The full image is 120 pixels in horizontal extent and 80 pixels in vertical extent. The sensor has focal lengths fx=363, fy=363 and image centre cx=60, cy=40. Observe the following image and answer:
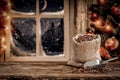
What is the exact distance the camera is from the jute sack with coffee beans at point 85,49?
324 cm

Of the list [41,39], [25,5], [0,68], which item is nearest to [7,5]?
[25,5]

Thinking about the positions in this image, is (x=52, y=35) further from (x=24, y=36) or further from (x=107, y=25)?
Answer: (x=107, y=25)

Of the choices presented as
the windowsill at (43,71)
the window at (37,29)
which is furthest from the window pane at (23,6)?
the windowsill at (43,71)

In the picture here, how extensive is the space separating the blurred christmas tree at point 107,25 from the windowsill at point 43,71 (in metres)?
0.21

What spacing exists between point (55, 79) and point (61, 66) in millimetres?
497

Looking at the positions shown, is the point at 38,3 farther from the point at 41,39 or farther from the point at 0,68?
the point at 0,68

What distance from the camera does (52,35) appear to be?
367 cm

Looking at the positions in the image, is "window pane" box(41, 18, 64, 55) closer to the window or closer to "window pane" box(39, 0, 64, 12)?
the window

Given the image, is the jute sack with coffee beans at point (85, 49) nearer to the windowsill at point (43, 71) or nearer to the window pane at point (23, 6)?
the windowsill at point (43, 71)

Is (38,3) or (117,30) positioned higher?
(38,3)

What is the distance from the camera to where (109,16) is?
11.7 feet

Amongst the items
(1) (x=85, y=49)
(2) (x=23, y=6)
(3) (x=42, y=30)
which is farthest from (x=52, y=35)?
(1) (x=85, y=49)

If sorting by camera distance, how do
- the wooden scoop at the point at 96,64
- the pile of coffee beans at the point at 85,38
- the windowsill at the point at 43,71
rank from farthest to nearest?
the pile of coffee beans at the point at 85,38 → the wooden scoop at the point at 96,64 → the windowsill at the point at 43,71

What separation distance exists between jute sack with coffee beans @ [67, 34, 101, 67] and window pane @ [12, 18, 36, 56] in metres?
0.53
